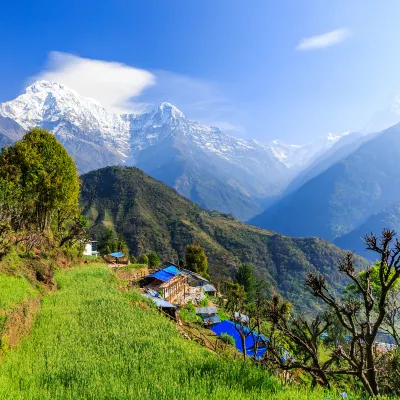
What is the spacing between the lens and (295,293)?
490 ft

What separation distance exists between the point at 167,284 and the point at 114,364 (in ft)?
108

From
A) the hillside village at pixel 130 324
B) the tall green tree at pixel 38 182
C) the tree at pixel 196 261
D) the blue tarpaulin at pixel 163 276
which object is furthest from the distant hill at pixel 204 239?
the tall green tree at pixel 38 182

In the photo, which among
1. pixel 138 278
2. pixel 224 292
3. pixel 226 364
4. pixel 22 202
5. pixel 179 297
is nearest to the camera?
pixel 226 364

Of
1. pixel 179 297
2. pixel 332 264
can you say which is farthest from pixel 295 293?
pixel 179 297

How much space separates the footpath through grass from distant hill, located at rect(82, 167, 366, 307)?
11341 centimetres

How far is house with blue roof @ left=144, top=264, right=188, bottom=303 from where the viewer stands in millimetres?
40594

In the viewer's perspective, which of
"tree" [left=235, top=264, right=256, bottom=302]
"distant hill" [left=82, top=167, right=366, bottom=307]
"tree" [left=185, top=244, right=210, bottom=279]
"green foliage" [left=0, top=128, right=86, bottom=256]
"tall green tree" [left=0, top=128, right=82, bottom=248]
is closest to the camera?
"green foliage" [left=0, top=128, right=86, bottom=256]

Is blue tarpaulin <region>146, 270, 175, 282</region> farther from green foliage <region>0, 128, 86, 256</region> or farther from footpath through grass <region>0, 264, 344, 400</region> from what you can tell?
footpath through grass <region>0, 264, 344, 400</region>

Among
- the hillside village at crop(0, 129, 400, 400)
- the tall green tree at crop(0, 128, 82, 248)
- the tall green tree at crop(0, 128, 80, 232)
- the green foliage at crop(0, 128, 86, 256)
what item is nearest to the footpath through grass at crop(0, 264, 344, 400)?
the hillside village at crop(0, 129, 400, 400)

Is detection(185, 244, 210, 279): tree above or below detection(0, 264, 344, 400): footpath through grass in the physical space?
above

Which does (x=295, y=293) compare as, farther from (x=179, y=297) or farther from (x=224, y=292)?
(x=179, y=297)

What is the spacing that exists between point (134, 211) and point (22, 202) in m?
148

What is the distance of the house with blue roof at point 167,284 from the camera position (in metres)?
40.6

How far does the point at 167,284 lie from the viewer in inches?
1654
